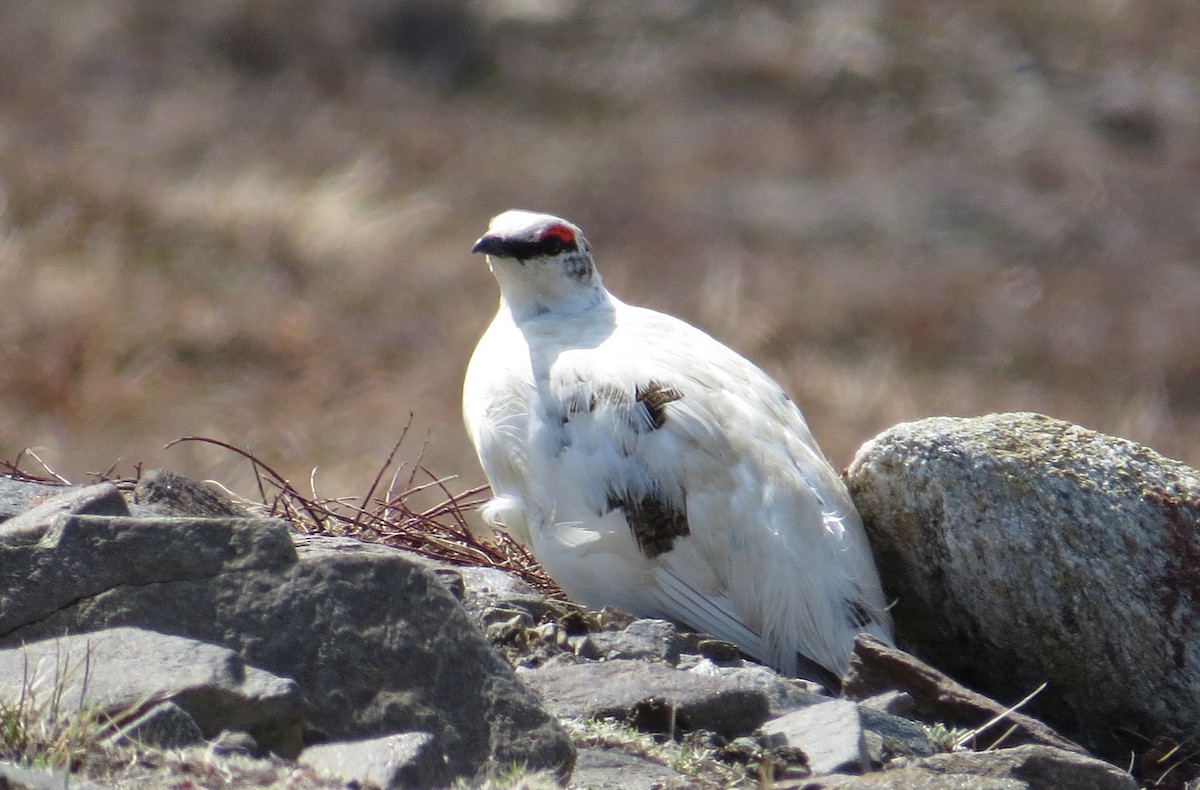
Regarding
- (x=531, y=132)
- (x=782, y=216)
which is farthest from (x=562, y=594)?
(x=531, y=132)

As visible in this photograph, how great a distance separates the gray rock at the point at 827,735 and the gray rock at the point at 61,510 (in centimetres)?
138

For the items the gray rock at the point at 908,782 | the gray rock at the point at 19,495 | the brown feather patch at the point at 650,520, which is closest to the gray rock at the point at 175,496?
the gray rock at the point at 19,495

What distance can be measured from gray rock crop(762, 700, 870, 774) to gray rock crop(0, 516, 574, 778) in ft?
1.76

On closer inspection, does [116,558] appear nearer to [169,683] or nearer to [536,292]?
[169,683]

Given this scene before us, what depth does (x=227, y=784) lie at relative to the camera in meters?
2.64

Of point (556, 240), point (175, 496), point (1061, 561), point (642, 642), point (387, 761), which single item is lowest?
point (387, 761)

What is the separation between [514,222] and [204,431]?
646cm

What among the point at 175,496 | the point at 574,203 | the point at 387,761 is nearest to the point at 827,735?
the point at 387,761

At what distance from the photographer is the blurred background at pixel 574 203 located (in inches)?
478

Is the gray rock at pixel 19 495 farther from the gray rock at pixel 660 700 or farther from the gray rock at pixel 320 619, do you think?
the gray rock at pixel 660 700

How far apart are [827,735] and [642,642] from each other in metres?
0.78

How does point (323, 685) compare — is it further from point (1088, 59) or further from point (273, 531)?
point (1088, 59)

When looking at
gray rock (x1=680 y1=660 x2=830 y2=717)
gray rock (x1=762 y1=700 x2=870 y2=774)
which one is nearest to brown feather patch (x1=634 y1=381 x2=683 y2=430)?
gray rock (x1=680 y1=660 x2=830 y2=717)

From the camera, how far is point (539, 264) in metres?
5.20
